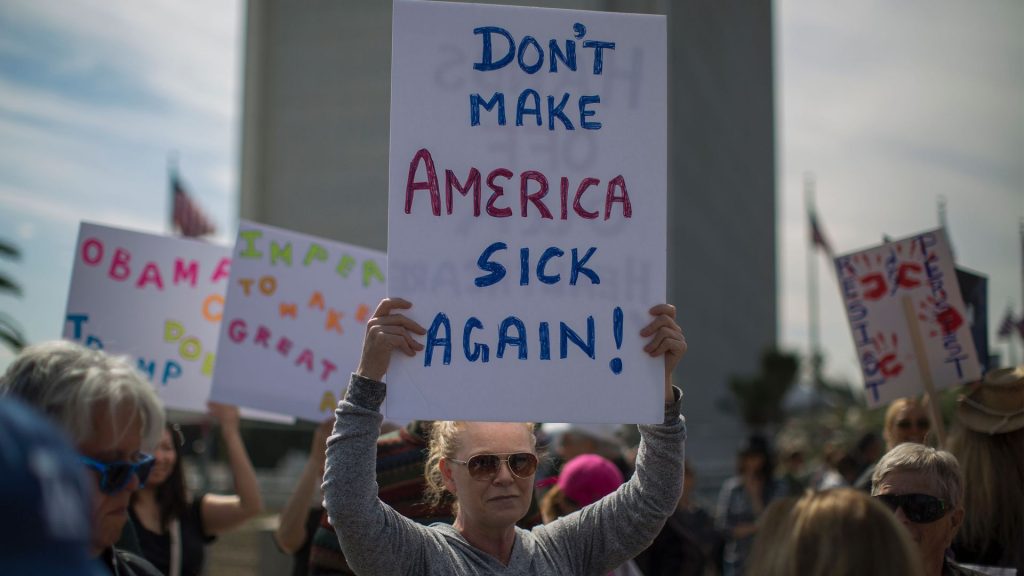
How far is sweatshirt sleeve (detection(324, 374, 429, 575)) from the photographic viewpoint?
2.07 meters

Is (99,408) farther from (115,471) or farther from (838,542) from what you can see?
(838,542)

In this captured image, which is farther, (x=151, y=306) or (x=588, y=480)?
(x=151, y=306)

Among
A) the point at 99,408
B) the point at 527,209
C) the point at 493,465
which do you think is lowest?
the point at 493,465

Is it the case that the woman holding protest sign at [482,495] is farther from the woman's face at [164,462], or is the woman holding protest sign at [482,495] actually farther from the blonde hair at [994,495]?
the woman's face at [164,462]

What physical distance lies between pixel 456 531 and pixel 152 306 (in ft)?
8.21

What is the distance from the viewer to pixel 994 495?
3092mm

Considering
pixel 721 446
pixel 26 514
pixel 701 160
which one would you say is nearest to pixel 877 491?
pixel 26 514

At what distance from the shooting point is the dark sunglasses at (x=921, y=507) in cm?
255

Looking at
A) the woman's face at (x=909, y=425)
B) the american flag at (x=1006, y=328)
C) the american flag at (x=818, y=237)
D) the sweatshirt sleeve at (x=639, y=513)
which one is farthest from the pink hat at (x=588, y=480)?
the american flag at (x=818, y=237)

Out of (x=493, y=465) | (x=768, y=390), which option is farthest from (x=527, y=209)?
(x=768, y=390)

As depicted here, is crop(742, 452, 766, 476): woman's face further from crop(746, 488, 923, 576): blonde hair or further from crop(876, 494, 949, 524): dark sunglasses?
crop(746, 488, 923, 576): blonde hair

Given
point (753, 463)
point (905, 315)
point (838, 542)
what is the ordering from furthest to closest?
point (753, 463)
point (905, 315)
point (838, 542)

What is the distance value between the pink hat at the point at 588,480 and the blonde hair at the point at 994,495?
125 cm

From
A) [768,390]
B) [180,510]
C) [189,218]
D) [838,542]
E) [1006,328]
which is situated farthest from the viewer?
[768,390]
